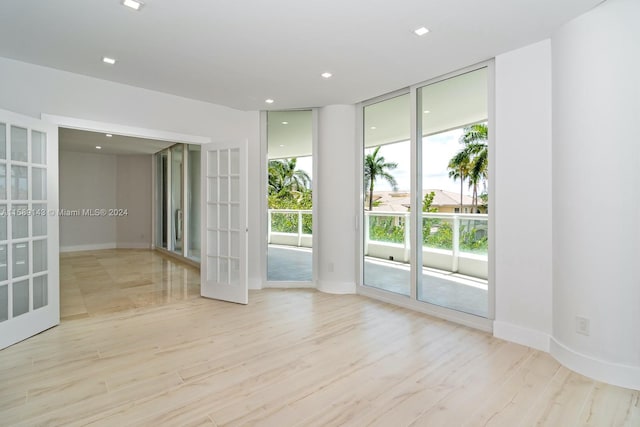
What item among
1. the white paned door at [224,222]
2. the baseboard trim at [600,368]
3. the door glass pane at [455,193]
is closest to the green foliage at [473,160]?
the door glass pane at [455,193]

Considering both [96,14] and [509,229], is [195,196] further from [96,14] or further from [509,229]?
[509,229]

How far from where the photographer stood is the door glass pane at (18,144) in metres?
2.89

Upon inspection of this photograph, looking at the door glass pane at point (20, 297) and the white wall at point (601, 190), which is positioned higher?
the white wall at point (601, 190)

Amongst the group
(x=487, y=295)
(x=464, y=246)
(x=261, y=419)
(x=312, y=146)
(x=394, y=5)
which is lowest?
(x=261, y=419)

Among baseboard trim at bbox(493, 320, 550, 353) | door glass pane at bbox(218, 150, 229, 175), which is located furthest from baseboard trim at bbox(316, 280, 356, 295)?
door glass pane at bbox(218, 150, 229, 175)

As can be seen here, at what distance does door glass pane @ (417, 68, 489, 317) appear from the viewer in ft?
11.0

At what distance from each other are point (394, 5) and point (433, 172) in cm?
191

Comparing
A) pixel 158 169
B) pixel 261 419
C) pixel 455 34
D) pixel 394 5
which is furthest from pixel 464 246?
pixel 158 169

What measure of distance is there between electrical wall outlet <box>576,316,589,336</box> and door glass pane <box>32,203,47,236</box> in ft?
15.5

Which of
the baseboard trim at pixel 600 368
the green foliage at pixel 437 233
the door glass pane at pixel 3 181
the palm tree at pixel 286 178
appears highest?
the palm tree at pixel 286 178

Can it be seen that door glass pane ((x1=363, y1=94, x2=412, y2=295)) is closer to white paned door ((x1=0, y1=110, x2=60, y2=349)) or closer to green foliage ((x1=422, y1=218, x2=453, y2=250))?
green foliage ((x1=422, y1=218, x2=453, y2=250))

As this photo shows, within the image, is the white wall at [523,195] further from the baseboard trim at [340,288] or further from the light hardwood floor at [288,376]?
the baseboard trim at [340,288]

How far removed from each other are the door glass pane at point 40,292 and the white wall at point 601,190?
4.63m

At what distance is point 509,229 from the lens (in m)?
3.00
